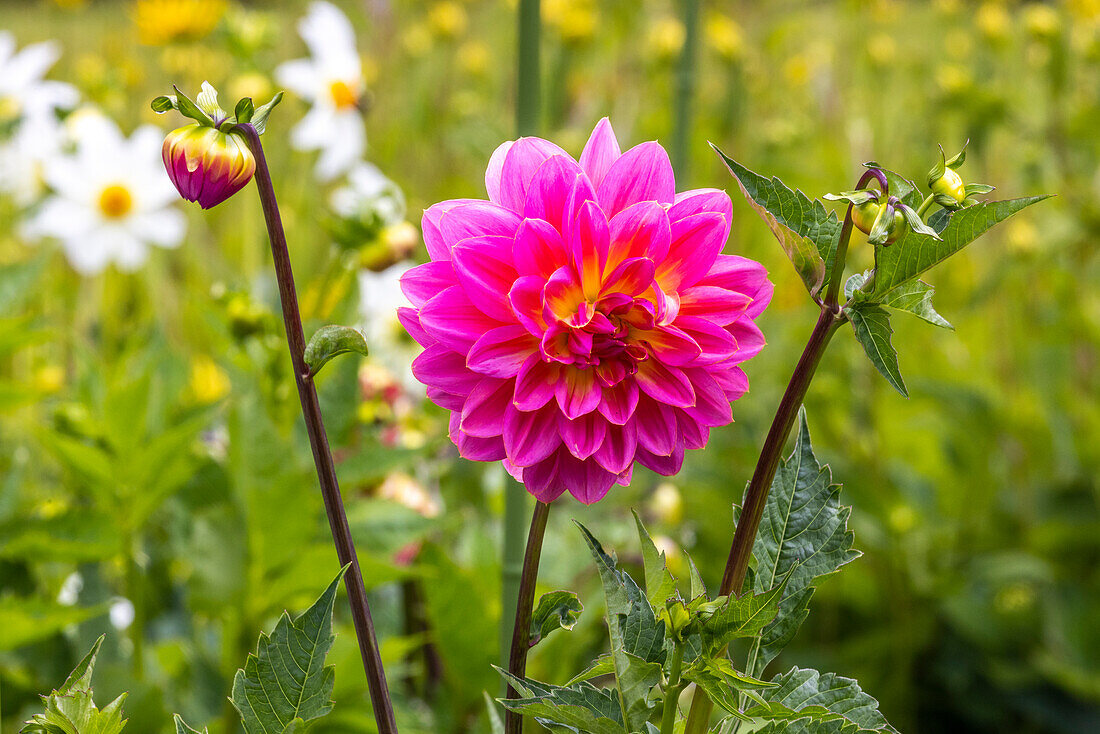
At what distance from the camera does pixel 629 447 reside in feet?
1.07

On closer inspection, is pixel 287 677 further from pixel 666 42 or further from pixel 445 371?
pixel 666 42

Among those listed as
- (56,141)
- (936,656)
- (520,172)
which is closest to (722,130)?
(936,656)

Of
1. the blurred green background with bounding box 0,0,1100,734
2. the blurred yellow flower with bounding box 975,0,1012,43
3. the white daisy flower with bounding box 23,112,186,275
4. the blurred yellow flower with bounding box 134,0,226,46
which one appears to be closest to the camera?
the blurred green background with bounding box 0,0,1100,734

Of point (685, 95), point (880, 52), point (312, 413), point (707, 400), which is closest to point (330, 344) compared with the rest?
point (312, 413)

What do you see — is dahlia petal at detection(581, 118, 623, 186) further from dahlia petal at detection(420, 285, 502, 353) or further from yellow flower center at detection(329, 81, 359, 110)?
yellow flower center at detection(329, 81, 359, 110)

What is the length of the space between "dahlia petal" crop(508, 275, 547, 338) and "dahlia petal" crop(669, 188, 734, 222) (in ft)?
0.18

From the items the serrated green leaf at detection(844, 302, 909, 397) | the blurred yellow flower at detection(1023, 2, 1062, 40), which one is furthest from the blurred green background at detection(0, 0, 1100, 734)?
the serrated green leaf at detection(844, 302, 909, 397)

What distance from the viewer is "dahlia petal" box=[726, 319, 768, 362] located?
0.34m

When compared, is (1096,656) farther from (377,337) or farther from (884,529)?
(377,337)

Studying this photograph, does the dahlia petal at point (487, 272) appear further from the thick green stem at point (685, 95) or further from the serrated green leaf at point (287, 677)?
the thick green stem at point (685, 95)

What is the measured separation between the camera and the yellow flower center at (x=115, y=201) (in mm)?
1071

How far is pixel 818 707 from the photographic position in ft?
1.05

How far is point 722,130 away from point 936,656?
0.87 metres

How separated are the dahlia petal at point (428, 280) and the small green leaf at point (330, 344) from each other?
0.03 metres
